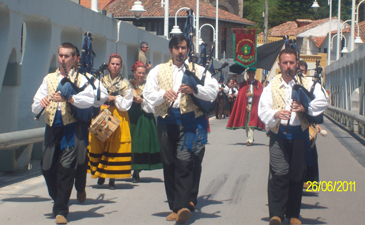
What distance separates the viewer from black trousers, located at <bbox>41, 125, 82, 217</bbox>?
555cm

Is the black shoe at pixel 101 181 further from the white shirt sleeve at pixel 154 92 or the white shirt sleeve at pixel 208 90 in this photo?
the white shirt sleeve at pixel 208 90

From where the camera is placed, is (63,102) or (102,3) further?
(102,3)

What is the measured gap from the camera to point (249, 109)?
1340cm

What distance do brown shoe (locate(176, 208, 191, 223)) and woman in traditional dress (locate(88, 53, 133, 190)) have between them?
2158mm

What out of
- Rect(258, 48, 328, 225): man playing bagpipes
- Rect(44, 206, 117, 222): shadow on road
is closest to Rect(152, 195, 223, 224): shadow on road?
Rect(44, 206, 117, 222): shadow on road

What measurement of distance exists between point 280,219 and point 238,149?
735 centimetres

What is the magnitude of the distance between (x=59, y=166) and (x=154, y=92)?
3.85 ft

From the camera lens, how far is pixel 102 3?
201 feet

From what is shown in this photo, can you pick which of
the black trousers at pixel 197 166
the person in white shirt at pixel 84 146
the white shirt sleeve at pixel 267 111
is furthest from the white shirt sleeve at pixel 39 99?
the white shirt sleeve at pixel 267 111

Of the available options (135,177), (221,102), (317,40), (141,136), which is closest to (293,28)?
(317,40)

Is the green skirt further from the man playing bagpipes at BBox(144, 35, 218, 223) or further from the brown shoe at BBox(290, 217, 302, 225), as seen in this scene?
the brown shoe at BBox(290, 217, 302, 225)

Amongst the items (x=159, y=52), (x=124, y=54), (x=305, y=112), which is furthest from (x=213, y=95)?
(x=159, y=52)

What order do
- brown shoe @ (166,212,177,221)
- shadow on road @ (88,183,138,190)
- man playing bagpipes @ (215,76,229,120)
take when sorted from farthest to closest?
man playing bagpipes @ (215,76,229,120), shadow on road @ (88,183,138,190), brown shoe @ (166,212,177,221)

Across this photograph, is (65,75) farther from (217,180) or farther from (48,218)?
(217,180)
